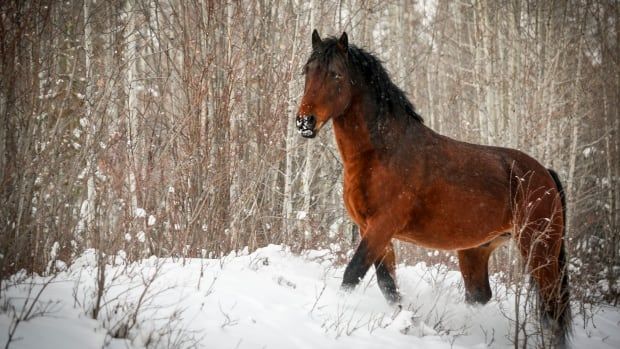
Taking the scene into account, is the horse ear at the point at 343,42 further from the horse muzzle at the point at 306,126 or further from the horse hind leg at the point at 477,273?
the horse hind leg at the point at 477,273

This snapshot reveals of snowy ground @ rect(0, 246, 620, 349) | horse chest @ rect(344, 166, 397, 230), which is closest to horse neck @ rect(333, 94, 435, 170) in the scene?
horse chest @ rect(344, 166, 397, 230)

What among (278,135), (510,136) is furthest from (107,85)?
(510,136)

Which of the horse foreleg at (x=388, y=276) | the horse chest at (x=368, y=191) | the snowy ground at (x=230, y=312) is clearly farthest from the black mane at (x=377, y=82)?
the snowy ground at (x=230, y=312)

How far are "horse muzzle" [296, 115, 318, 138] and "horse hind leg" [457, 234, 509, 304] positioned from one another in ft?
8.80

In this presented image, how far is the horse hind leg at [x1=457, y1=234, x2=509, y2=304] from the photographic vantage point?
5.47 meters

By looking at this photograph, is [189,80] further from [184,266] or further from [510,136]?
[510,136]

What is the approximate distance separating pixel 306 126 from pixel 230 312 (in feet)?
5.45

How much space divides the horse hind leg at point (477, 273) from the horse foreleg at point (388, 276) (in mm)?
1262

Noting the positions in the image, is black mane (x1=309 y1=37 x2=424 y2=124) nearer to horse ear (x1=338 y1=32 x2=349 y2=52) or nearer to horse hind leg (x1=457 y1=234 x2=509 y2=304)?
horse ear (x1=338 y1=32 x2=349 y2=52)

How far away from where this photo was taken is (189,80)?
5.95m

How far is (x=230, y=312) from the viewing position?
134 inches

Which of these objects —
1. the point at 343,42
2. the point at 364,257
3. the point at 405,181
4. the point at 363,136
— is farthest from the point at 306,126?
the point at 364,257

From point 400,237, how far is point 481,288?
1483mm

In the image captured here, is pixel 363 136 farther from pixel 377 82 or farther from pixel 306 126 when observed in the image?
pixel 306 126
